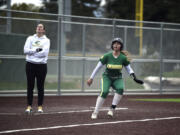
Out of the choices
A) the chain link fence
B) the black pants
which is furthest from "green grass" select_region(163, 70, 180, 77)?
the black pants

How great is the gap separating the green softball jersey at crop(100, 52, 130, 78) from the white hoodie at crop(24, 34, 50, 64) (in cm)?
155

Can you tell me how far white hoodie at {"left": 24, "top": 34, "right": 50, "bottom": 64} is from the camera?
11.2 meters

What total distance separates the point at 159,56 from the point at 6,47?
668cm

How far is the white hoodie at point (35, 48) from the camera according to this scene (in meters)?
11.2

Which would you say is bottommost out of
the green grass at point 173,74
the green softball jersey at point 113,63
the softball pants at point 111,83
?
the green grass at point 173,74

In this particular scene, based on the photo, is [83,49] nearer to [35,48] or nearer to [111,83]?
[35,48]

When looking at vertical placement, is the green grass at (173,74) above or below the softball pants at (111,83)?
below

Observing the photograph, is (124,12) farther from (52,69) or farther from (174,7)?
(52,69)

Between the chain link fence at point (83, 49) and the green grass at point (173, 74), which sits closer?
the chain link fence at point (83, 49)

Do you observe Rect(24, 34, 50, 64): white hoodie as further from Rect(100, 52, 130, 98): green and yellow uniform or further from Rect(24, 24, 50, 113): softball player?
Rect(100, 52, 130, 98): green and yellow uniform

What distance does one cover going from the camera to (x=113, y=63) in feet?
34.5

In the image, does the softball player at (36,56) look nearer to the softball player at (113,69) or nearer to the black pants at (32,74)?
the black pants at (32,74)

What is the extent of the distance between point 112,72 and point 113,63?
0.23 metres

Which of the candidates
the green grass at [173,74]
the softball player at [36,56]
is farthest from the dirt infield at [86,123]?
the green grass at [173,74]
